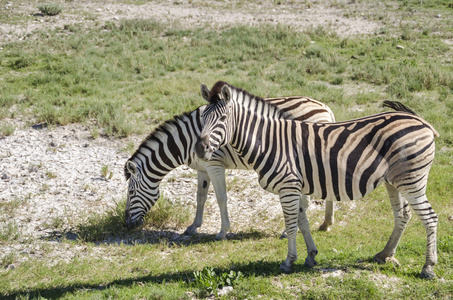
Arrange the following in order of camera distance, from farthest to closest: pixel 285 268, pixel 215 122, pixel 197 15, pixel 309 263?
pixel 197 15, pixel 309 263, pixel 285 268, pixel 215 122

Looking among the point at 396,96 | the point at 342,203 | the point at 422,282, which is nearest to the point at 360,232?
the point at 342,203

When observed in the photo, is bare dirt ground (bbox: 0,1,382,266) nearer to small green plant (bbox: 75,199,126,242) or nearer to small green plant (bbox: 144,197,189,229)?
small green plant (bbox: 75,199,126,242)

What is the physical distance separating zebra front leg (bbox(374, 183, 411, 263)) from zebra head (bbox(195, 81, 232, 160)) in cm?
263

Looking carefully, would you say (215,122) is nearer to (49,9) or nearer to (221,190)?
(221,190)

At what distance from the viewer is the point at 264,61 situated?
18484 mm

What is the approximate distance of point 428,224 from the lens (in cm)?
607

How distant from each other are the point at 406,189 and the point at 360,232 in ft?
8.00

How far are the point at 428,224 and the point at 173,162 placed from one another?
4294mm

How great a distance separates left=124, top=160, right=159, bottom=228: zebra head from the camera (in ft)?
27.0

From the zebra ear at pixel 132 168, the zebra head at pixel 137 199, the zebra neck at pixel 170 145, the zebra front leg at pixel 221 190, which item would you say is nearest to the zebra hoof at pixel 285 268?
the zebra front leg at pixel 221 190

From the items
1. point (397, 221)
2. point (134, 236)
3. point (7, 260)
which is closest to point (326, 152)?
point (397, 221)

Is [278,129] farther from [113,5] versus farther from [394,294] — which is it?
[113,5]

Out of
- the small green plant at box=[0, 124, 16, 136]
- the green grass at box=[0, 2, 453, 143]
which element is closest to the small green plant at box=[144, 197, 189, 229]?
the green grass at box=[0, 2, 453, 143]

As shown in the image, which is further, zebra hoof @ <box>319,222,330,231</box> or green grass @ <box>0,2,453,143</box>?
green grass @ <box>0,2,453,143</box>
